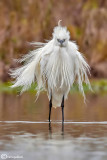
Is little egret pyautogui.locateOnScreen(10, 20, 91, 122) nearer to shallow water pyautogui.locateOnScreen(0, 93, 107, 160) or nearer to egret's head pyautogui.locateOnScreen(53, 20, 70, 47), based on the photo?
egret's head pyautogui.locateOnScreen(53, 20, 70, 47)

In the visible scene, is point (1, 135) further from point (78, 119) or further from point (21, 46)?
point (21, 46)

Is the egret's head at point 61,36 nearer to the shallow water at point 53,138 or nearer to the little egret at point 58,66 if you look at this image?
the little egret at point 58,66

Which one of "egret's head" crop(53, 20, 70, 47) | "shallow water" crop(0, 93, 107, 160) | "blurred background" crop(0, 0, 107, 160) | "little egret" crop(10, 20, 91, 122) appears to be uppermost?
"blurred background" crop(0, 0, 107, 160)

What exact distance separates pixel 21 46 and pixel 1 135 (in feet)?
113

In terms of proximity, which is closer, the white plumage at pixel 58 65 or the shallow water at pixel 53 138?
the shallow water at pixel 53 138

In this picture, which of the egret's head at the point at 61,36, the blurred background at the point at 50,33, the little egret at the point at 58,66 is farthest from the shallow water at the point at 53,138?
the blurred background at the point at 50,33

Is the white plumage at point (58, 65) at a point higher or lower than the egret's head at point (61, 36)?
lower

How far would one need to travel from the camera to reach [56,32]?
10383 millimetres

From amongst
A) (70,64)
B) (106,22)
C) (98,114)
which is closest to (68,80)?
(70,64)

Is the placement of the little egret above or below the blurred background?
below

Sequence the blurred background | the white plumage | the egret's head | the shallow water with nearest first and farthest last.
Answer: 1. the shallow water
2. the egret's head
3. the white plumage
4. the blurred background

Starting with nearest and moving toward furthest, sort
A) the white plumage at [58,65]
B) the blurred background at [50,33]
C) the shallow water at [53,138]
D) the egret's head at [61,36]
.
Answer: the shallow water at [53,138] → the egret's head at [61,36] → the white plumage at [58,65] → the blurred background at [50,33]

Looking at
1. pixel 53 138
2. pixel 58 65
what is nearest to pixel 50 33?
pixel 58 65

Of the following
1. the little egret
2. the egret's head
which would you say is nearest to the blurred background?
the little egret
